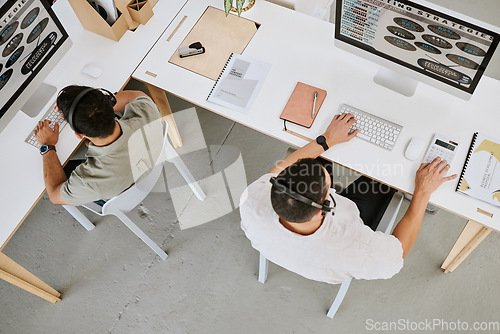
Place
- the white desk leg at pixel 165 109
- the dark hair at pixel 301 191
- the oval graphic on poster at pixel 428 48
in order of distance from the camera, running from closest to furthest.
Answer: the dark hair at pixel 301 191 → the oval graphic on poster at pixel 428 48 → the white desk leg at pixel 165 109

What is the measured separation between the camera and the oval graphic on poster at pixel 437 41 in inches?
62.3

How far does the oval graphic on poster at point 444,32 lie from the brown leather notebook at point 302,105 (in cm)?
56

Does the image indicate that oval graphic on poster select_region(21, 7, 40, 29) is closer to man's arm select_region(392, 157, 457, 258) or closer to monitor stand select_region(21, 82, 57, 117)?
monitor stand select_region(21, 82, 57, 117)

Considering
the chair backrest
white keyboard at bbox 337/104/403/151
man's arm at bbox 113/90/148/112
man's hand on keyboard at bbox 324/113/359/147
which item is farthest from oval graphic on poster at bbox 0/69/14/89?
white keyboard at bbox 337/104/403/151

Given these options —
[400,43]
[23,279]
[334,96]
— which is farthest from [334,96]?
[23,279]

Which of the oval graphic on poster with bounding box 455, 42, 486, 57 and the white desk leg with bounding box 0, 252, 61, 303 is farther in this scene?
the white desk leg with bounding box 0, 252, 61, 303

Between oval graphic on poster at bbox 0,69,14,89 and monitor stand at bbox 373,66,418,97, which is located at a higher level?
monitor stand at bbox 373,66,418,97

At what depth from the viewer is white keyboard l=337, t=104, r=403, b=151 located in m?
1.85

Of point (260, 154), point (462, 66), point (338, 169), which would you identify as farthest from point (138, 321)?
point (462, 66)

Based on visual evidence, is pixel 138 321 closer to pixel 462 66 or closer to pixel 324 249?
pixel 324 249

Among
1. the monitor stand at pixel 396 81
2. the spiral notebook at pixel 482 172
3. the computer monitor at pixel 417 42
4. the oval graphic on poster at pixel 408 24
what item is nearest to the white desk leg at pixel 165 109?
the computer monitor at pixel 417 42

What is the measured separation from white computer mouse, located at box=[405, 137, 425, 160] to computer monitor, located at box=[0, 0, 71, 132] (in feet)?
5.73

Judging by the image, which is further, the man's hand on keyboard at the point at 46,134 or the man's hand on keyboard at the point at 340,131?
the man's hand on keyboard at the point at 46,134

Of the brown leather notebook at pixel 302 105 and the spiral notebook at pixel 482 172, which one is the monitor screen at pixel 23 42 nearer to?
the brown leather notebook at pixel 302 105
